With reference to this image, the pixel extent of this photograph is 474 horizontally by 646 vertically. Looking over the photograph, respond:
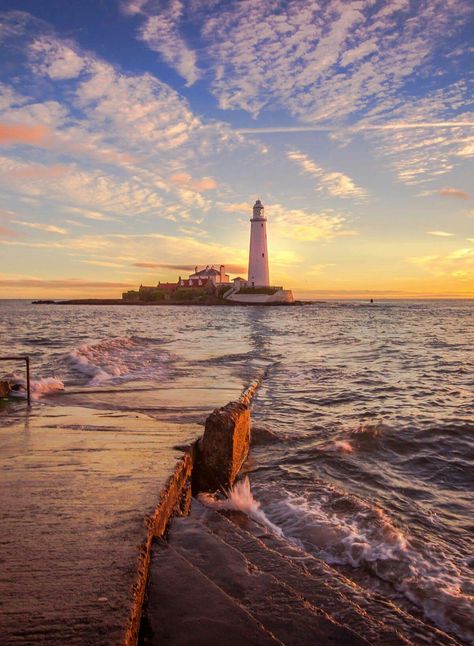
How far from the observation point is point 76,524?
3.17 meters

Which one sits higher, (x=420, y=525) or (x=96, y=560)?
(x=96, y=560)

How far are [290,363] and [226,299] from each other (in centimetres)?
7980

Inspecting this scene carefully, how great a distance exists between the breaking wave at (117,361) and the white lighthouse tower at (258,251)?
62.1 m

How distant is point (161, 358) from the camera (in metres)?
16.0

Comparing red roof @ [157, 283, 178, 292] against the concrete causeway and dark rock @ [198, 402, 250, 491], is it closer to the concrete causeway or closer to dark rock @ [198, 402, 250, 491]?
the concrete causeway

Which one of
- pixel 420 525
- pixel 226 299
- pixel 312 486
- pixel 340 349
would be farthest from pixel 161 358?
pixel 226 299

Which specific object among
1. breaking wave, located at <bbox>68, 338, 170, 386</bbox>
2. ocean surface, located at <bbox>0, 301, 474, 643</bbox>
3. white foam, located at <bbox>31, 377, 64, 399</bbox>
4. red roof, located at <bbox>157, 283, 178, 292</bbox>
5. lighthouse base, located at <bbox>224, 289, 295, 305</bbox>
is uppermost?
red roof, located at <bbox>157, 283, 178, 292</bbox>

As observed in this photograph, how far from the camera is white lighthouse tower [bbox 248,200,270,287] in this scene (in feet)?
260

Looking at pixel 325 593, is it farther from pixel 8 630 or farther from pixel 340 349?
pixel 340 349

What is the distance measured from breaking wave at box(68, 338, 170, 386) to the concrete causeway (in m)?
5.80

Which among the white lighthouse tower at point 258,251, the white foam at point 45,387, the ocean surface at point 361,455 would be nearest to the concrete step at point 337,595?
the ocean surface at point 361,455

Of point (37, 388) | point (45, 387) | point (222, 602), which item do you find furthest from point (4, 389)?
point (222, 602)

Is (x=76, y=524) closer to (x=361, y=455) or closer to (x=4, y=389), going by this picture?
(x=361, y=455)

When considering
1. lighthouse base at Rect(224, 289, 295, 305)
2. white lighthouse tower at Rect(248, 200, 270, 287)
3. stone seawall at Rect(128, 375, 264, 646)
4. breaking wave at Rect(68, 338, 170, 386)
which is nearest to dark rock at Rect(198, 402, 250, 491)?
stone seawall at Rect(128, 375, 264, 646)
